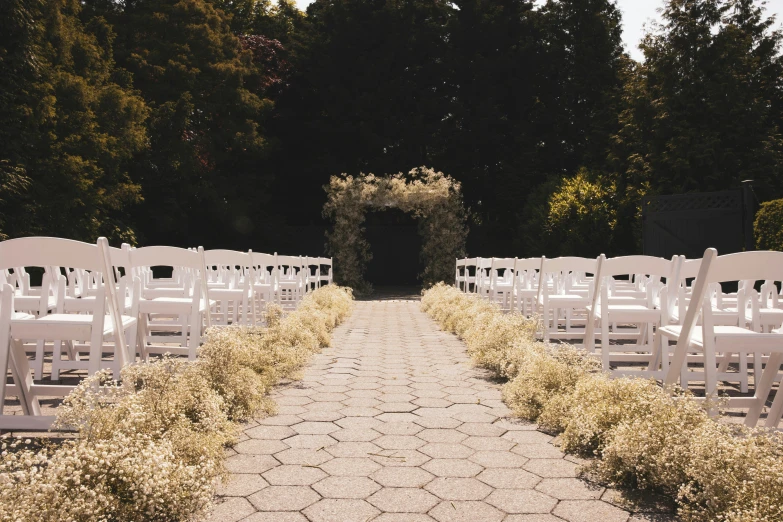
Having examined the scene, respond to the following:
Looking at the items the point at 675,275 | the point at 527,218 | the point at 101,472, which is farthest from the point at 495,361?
the point at 527,218

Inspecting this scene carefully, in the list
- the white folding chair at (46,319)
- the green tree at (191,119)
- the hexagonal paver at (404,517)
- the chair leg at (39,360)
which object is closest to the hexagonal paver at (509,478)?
the hexagonal paver at (404,517)

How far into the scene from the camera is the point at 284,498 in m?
2.96

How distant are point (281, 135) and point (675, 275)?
2492 cm

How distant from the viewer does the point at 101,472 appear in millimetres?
2508

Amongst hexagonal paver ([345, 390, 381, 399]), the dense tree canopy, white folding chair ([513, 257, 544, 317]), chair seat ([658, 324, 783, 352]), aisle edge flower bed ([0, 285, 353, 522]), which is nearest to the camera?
aisle edge flower bed ([0, 285, 353, 522])

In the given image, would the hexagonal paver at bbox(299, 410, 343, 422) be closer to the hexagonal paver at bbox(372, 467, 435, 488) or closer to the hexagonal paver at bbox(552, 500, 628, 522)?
the hexagonal paver at bbox(372, 467, 435, 488)

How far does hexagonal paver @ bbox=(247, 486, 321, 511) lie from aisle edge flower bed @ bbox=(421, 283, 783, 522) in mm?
1369

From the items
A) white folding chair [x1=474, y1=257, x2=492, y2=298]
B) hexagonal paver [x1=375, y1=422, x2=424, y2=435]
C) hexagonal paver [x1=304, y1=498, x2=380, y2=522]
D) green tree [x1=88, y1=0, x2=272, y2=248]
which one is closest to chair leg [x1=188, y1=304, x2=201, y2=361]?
hexagonal paver [x1=375, y1=422, x2=424, y2=435]

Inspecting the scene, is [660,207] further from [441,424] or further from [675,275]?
[441,424]

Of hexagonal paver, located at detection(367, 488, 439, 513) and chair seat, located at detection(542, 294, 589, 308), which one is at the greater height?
chair seat, located at detection(542, 294, 589, 308)

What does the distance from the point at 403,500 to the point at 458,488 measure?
0.96ft

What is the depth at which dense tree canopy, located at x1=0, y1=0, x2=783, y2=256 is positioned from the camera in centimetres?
1873

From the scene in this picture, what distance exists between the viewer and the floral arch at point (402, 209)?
66.0 ft

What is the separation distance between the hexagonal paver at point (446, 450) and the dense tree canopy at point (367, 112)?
15.0m
